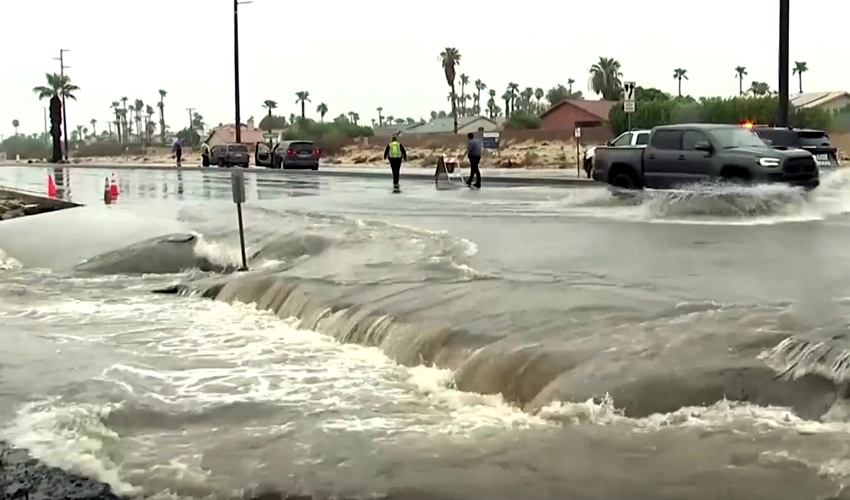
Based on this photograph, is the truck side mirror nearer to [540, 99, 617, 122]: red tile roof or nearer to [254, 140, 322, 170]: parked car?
[254, 140, 322, 170]: parked car

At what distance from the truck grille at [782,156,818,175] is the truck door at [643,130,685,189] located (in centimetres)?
220

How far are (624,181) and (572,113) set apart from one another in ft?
218

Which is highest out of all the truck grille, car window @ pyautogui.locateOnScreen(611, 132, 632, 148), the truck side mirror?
car window @ pyautogui.locateOnScreen(611, 132, 632, 148)

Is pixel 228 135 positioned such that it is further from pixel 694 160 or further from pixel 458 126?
pixel 694 160

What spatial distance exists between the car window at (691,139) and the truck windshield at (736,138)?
24 cm

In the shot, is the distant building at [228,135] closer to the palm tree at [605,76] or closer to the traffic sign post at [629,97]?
the palm tree at [605,76]

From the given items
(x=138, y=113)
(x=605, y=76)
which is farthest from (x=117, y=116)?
(x=605, y=76)

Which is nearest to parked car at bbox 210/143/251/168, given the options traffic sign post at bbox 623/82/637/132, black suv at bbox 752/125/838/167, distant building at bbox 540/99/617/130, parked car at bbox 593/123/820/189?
traffic sign post at bbox 623/82/637/132

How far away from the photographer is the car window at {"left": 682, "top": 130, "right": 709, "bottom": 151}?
801 inches

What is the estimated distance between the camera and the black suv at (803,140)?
24938mm

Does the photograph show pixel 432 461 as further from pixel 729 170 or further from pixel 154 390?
pixel 729 170

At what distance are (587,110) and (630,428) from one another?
80096 mm

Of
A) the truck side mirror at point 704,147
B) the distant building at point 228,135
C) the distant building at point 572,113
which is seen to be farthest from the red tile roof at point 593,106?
the truck side mirror at point 704,147

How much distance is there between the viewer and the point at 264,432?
278 inches
